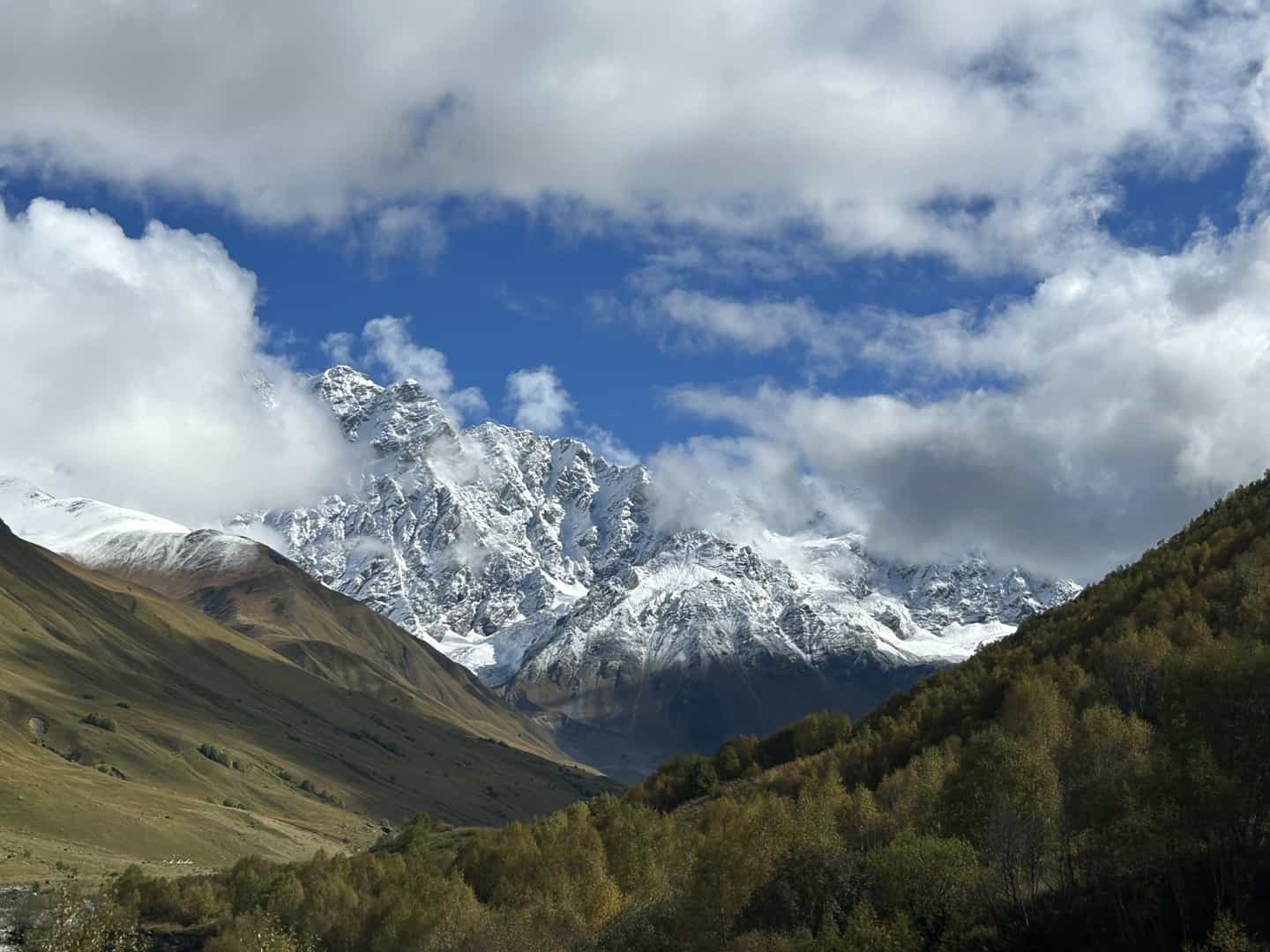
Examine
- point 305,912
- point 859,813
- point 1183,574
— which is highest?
point 1183,574

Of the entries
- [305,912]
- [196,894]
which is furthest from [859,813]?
[196,894]

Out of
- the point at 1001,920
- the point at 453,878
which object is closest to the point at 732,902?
the point at 1001,920

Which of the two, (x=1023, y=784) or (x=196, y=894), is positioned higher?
(x=1023, y=784)

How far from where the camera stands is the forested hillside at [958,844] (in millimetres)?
77000

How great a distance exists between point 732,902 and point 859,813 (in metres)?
29.9

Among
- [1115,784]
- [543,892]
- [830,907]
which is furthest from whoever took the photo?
[543,892]

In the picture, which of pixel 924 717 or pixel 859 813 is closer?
pixel 859 813

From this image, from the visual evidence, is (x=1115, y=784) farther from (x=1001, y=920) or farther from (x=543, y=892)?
(x=543, y=892)

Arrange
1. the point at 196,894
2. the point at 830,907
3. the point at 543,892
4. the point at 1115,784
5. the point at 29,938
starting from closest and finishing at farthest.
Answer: the point at 1115,784 → the point at 830,907 → the point at 29,938 → the point at 543,892 → the point at 196,894

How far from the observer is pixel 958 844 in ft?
288

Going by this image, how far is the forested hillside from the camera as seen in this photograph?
77000 millimetres

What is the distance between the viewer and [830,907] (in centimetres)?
8712

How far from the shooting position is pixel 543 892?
128875 millimetres

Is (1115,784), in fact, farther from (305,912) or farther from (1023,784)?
(305,912)
